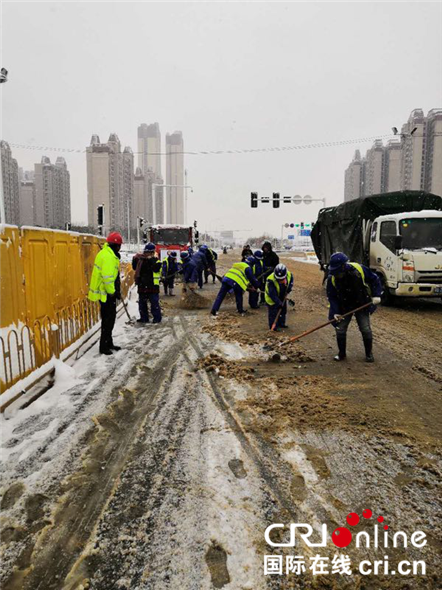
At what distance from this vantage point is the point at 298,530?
259 centimetres

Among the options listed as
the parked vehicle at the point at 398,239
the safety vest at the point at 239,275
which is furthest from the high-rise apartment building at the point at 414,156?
the safety vest at the point at 239,275

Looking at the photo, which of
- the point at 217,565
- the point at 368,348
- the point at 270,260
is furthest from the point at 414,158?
the point at 217,565

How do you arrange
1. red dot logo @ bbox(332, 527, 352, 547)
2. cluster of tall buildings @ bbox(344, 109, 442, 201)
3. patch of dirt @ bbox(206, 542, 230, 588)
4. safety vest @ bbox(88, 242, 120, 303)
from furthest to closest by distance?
1. cluster of tall buildings @ bbox(344, 109, 442, 201)
2. safety vest @ bbox(88, 242, 120, 303)
3. red dot logo @ bbox(332, 527, 352, 547)
4. patch of dirt @ bbox(206, 542, 230, 588)

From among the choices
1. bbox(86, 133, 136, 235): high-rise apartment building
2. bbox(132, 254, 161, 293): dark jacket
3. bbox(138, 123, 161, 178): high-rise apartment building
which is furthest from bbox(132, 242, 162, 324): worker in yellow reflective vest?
bbox(138, 123, 161, 178): high-rise apartment building

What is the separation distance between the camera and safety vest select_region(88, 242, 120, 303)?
22.0 feet

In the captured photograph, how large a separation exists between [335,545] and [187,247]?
64.3 ft

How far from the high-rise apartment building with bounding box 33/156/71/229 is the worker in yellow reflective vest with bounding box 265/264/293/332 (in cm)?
6077

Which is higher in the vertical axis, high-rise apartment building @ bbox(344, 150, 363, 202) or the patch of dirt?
high-rise apartment building @ bbox(344, 150, 363, 202)

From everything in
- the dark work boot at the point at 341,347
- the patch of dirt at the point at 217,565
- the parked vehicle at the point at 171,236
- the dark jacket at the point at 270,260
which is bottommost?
the patch of dirt at the point at 217,565

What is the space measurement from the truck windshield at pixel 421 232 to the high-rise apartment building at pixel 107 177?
48945 mm

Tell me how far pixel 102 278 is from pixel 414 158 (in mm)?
46113

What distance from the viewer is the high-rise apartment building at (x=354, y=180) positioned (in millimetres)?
63731

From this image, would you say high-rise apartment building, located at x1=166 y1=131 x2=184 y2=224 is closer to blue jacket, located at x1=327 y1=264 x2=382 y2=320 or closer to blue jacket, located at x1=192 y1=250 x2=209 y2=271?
blue jacket, located at x1=192 y1=250 x2=209 y2=271

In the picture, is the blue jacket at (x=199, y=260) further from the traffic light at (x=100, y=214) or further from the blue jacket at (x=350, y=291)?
the blue jacket at (x=350, y=291)
